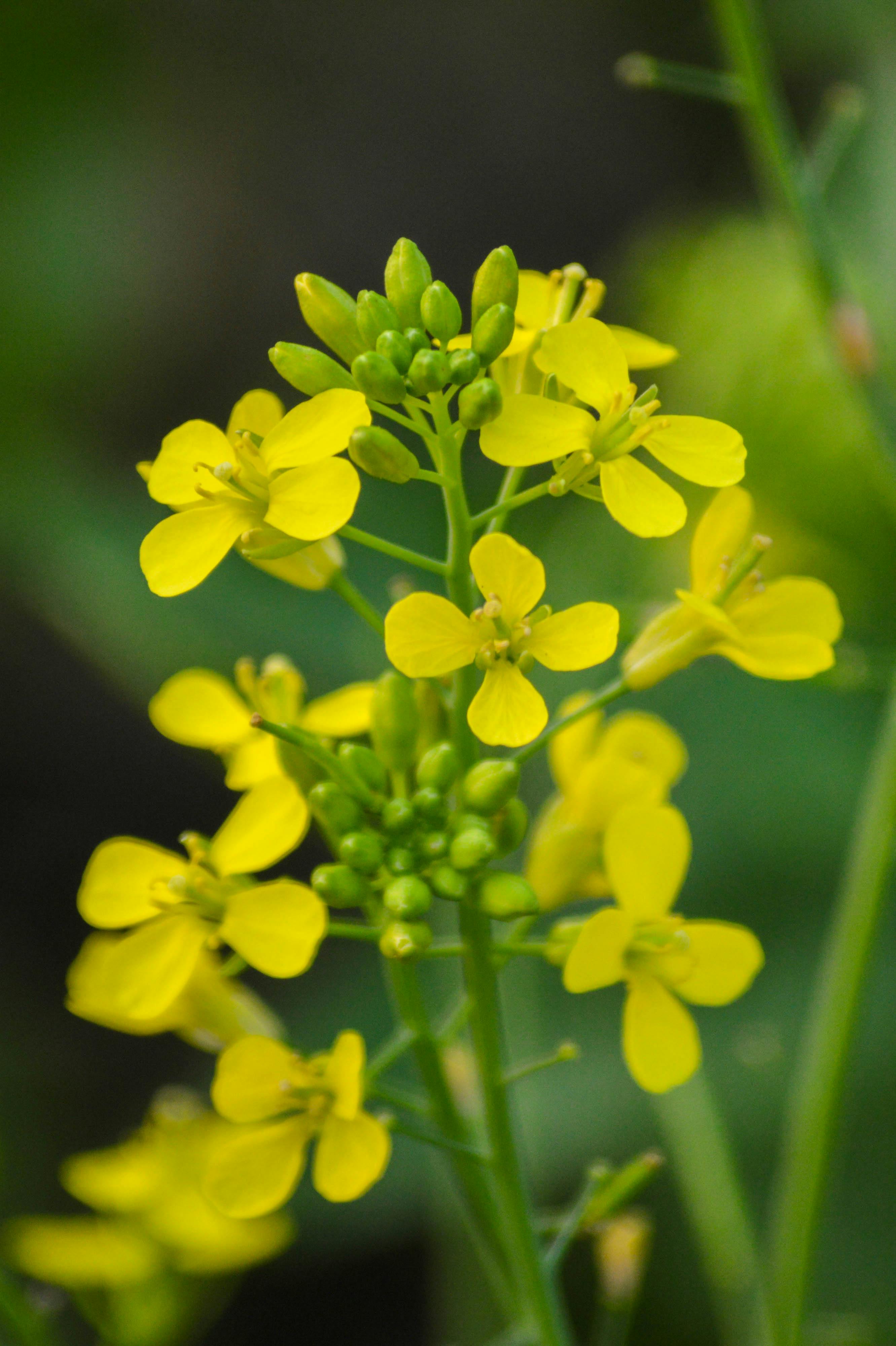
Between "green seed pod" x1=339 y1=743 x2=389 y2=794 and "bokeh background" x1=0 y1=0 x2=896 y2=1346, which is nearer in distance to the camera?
"green seed pod" x1=339 y1=743 x2=389 y2=794

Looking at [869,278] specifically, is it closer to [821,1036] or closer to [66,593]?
[821,1036]

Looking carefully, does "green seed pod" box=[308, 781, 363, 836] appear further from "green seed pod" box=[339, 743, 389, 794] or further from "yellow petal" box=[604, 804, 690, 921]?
Result: "yellow petal" box=[604, 804, 690, 921]

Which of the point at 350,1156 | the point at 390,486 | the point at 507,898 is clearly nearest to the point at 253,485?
the point at 507,898

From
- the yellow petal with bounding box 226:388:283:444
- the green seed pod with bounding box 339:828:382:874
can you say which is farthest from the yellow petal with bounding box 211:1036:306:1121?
the yellow petal with bounding box 226:388:283:444

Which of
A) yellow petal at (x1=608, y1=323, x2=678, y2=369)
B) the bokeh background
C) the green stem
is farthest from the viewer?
the bokeh background

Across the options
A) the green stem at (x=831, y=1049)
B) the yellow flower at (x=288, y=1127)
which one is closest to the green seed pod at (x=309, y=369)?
the yellow flower at (x=288, y=1127)

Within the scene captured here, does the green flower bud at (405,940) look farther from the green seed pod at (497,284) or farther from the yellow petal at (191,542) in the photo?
the green seed pod at (497,284)

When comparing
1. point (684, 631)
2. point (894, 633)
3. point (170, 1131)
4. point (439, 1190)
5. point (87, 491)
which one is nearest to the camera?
point (684, 631)

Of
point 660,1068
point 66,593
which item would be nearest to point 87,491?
point 66,593
